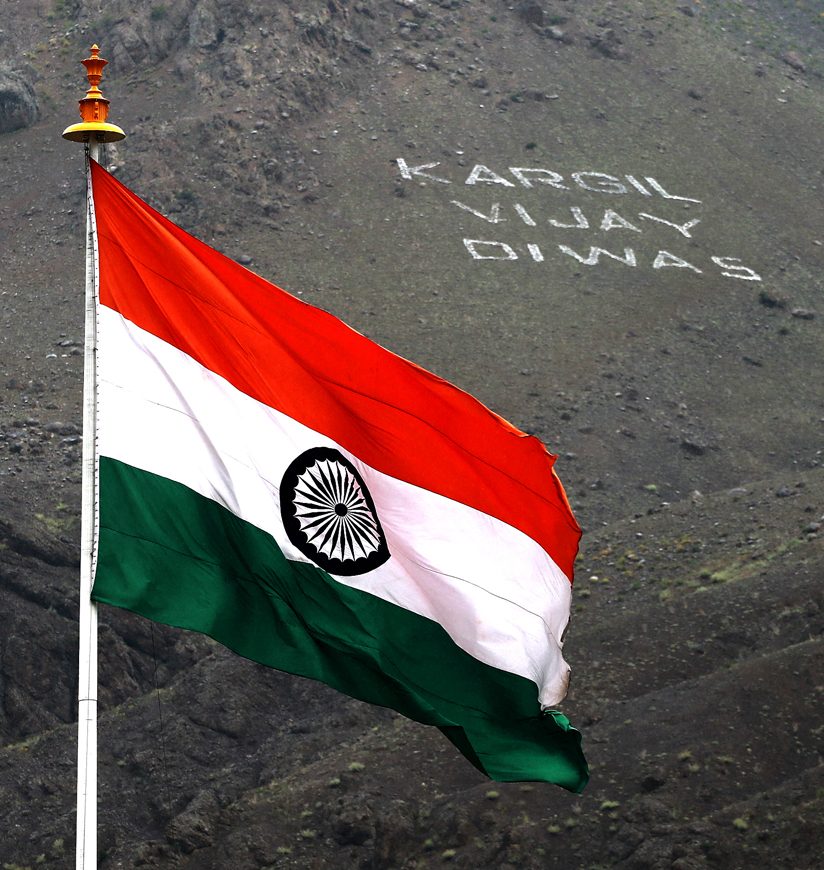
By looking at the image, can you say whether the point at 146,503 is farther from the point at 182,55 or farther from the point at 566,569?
the point at 182,55

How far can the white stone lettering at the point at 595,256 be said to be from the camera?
43969mm

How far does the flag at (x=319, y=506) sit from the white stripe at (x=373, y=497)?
0.04 feet

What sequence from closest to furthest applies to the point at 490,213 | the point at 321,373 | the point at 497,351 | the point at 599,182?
the point at 321,373
the point at 497,351
the point at 490,213
the point at 599,182

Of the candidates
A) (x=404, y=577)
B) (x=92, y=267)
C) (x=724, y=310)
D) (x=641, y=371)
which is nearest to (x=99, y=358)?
(x=92, y=267)

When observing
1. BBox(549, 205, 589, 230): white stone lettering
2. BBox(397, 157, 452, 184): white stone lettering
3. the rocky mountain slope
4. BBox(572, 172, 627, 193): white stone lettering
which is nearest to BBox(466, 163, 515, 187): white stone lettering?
the rocky mountain slope

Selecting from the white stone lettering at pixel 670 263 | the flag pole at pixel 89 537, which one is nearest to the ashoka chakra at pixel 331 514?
the flag pole at pixel 89 537

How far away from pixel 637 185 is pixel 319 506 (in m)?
40.8

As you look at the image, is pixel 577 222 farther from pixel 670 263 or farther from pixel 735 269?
pixel 735 269

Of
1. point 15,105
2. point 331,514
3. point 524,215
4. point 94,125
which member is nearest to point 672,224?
point 524,215

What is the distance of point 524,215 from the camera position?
4562cm

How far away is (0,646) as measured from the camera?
25516mm

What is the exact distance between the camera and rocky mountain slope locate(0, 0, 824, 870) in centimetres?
2177

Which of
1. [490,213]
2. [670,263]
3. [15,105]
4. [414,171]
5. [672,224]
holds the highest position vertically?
[15,105]

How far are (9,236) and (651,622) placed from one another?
25.4m
